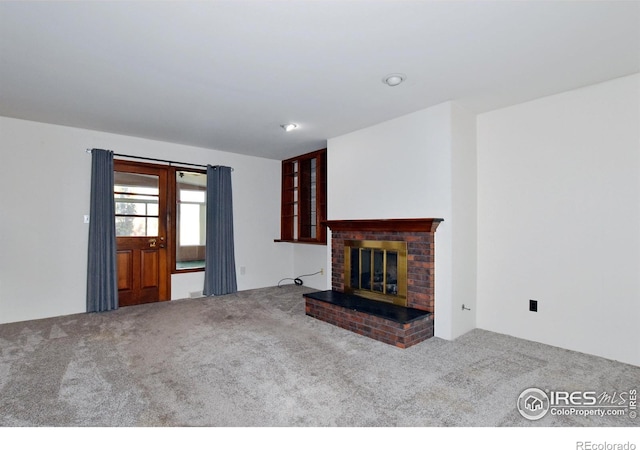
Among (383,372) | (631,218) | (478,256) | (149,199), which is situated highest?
(149,199)

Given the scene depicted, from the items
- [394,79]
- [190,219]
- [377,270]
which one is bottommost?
[377,270]

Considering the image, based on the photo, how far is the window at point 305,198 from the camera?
530cm

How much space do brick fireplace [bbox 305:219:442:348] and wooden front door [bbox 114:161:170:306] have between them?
2.47 meters

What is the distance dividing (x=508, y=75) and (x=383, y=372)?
268cm

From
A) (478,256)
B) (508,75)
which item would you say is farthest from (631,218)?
(508,75)

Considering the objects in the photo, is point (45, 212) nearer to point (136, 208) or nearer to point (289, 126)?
point (136, 208)

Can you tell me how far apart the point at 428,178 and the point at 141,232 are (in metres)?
4.05

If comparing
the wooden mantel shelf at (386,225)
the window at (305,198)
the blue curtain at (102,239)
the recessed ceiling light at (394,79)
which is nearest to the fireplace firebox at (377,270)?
the wooden mantel shelf at (386,225)

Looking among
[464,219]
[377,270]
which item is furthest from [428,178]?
[377,270]

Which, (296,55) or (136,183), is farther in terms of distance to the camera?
(136,183)

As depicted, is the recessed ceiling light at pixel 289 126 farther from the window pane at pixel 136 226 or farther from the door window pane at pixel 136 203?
the window pane at pixel 136 226

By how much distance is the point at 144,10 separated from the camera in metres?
1.92

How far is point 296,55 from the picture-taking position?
2.43m
